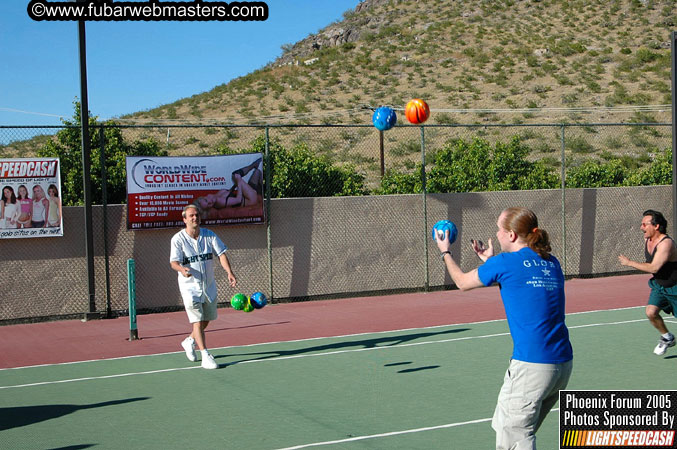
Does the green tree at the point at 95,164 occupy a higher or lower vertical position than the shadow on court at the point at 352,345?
higher

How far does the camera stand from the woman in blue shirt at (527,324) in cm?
500

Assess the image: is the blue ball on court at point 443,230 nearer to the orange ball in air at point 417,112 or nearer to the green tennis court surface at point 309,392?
the green tennis court surface at point 309,392

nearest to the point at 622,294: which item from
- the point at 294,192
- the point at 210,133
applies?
the point at 294,192

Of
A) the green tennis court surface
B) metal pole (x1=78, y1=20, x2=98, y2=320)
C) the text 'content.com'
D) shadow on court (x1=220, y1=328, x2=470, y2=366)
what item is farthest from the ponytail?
metal pole (x1=78, y1=20, x2=98, y2=320)

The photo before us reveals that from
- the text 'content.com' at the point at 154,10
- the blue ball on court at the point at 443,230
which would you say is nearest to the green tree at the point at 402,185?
the text 'content.com' at the point at 154,10

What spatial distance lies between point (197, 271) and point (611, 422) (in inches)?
234

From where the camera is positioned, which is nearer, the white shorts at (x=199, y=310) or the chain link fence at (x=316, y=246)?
the white shorts at (x=199, y=310)

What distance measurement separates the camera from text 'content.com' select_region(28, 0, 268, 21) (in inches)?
533

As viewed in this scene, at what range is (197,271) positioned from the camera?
10.3 meters

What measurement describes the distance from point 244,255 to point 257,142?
10.4 metres

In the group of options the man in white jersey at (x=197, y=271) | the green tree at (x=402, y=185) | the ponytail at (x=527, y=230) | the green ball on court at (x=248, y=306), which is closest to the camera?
the ponytail at (x=527, y=230)

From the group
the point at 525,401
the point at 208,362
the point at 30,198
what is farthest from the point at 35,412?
the point at 30,198

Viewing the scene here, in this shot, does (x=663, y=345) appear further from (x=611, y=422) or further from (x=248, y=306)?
(x=248, y=306)

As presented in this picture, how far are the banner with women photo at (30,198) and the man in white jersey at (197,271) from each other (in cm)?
533
